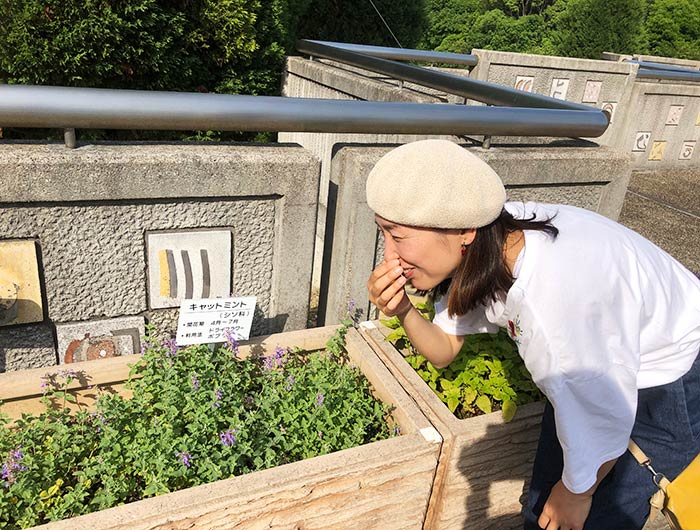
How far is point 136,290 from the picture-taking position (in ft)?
7.04

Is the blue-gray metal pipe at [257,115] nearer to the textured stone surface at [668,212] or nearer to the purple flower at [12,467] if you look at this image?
the purple flower at [12,467]

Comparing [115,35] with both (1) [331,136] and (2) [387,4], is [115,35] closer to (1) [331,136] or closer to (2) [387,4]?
(1) [331,136]

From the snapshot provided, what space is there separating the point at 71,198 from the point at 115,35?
10.1 ft

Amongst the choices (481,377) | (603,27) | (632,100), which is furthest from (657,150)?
(603,27)

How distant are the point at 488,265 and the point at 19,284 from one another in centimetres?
153

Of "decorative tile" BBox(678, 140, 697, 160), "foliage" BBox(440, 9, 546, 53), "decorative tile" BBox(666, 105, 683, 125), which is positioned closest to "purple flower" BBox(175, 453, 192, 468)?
"decorative tile" BBox(666, 105, 683, 125)

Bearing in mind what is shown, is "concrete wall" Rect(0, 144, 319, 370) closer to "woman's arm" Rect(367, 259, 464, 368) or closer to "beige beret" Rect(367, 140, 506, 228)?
"woman's arm" Rect(367, 259, 464, 368)

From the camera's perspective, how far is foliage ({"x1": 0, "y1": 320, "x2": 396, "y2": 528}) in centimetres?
173

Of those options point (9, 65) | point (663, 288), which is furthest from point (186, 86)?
point (663, 288)

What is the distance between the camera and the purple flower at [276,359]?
7.23 feet

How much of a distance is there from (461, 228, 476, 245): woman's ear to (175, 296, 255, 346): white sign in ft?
2.99

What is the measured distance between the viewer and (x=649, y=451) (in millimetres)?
1785

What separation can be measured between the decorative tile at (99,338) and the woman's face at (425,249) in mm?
1117

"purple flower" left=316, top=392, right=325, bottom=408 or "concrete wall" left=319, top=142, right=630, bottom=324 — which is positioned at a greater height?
"concrete wall" left=319, top=142, right=630, bottom=324
